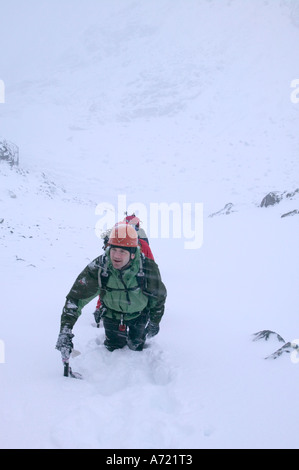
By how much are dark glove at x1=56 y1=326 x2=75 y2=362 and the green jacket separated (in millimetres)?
62

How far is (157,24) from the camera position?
45062 mm

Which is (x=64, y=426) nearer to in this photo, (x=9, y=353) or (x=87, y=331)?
(x=9, y=353)

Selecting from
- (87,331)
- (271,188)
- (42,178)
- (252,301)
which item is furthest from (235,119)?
(87,331)

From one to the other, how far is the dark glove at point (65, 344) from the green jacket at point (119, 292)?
6cm

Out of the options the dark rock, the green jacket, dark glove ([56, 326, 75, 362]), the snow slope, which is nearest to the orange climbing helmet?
the green jacket

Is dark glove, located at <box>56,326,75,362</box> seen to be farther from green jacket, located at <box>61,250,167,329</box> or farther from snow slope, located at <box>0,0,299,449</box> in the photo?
snow slope, located at <box>0,0,299,449</box>

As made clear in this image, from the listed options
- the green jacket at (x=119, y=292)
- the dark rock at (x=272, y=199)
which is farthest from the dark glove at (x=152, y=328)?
the dark rock at (x=272, y=199)

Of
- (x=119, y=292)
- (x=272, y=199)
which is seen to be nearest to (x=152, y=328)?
(x=119, y=292)

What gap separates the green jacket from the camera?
3066 mm

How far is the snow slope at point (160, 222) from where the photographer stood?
8.10ft

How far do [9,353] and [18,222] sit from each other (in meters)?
7.32

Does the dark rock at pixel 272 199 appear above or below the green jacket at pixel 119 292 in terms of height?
above

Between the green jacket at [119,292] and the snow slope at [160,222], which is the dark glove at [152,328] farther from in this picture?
the snow slope at [160,222]

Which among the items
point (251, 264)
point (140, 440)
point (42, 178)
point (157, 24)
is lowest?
point (140, 440)
